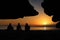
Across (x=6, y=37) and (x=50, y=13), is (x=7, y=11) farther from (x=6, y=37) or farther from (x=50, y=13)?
(x=50, y=13)

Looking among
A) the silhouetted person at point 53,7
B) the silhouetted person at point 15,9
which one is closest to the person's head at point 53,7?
the silhouetted person at point 53,7

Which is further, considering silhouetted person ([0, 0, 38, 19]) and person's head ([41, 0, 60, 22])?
person's head ([41, 0, 60, 22])

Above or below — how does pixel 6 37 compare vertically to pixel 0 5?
below

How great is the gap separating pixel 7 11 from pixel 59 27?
58.7 inches

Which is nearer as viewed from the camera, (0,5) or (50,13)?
(0,5)

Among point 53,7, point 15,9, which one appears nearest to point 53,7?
point 53,7

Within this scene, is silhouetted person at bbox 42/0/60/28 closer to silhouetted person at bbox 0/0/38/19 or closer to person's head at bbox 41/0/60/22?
person's head at bbox 41/0/60/22

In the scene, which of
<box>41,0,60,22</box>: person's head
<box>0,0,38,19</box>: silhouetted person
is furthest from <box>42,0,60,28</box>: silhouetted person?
<box>0,0,38,19</box>: silhouetted person

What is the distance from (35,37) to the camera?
4.99 meters

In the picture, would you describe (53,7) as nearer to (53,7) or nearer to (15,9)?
(53,7)

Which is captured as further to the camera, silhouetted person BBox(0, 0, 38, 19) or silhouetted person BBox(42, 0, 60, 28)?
silhouetted person BBox(42, 0, 60, 28)

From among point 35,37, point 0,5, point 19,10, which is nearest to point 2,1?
point 0,5

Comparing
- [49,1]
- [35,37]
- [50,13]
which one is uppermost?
[49,1]

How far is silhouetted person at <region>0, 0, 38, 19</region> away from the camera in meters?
4.81
